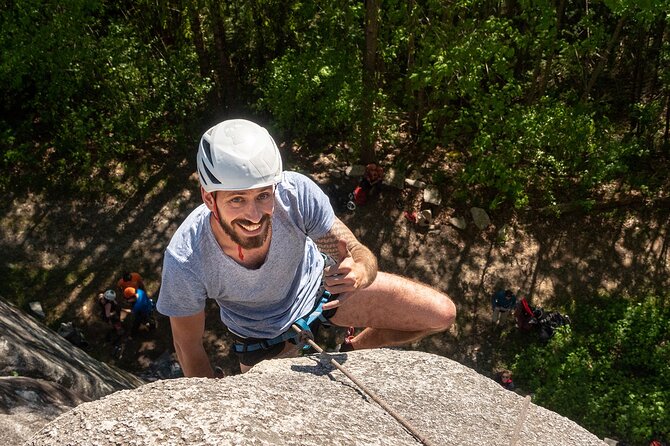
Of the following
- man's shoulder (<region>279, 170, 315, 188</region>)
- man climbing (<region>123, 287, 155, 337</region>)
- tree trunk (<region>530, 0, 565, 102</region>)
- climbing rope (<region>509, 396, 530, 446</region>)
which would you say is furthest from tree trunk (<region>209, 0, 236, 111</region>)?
climbing rope (<region>509, 396, 530, 446</region>)

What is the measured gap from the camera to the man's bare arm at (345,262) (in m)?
3.62

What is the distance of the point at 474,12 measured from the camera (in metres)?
11.2

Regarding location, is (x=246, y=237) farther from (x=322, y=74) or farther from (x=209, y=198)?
(x=322, y=74)

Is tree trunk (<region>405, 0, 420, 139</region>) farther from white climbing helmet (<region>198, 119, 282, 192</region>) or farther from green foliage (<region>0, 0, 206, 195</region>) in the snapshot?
white climbing helmet (<region>198, 119, 282, 192</region>)

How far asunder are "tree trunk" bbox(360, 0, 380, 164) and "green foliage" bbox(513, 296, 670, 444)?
460 centimetres

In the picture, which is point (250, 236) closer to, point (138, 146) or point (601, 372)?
point (601, 372)

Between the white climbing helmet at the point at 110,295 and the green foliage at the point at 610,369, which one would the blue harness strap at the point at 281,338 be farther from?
the white climbing helmet at the point at 110,295

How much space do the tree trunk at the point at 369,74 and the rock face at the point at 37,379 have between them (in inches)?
233

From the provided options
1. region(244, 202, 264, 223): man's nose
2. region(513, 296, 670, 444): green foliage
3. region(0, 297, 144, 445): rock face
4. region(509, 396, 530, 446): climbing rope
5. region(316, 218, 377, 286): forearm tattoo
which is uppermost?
region(244, 202, 264, 223): man's nose

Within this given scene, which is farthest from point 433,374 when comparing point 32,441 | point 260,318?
point 32,441

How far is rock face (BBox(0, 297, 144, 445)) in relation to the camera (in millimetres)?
3830

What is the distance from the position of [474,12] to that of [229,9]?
4665mm

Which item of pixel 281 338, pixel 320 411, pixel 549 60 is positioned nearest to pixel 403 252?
pixel 549 60

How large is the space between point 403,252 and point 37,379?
7554mm
